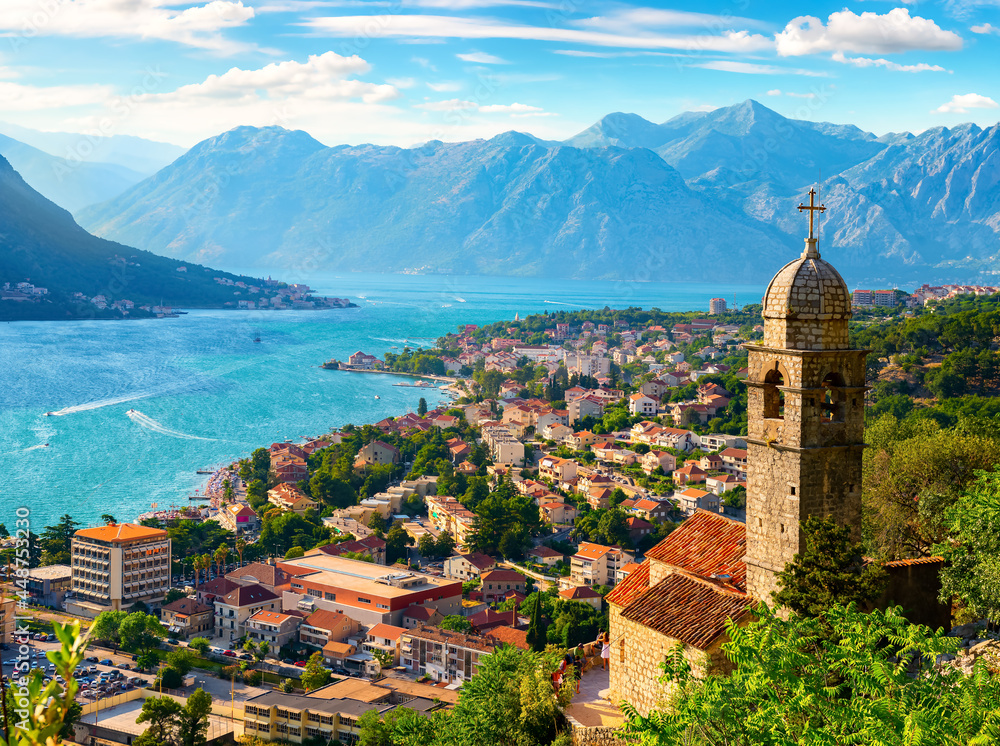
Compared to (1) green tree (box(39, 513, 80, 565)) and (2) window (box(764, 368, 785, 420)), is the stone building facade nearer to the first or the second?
(2) window (box(764, 368, 785, 420))

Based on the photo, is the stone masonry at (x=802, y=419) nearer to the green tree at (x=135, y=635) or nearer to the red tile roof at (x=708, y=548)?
the red tile roof at (x=708, y=548)

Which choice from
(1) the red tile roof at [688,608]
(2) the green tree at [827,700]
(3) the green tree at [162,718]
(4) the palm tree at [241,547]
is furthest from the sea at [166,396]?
(2) the green tree at [827,700]

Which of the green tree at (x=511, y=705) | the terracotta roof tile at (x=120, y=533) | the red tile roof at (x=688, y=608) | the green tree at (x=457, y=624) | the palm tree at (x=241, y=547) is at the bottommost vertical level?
the palm tree at (x=241, y=547)

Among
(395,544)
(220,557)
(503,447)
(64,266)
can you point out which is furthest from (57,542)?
(64,266)

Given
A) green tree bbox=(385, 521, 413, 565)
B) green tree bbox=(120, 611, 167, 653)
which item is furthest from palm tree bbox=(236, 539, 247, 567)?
green tree bbox=(120, 611, 167, 653)

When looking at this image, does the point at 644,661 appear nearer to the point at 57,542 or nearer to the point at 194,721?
the point at 194,721

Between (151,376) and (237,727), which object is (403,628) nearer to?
(237,727)

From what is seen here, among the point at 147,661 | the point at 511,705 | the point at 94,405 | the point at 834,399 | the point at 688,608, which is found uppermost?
the point at 834,399
